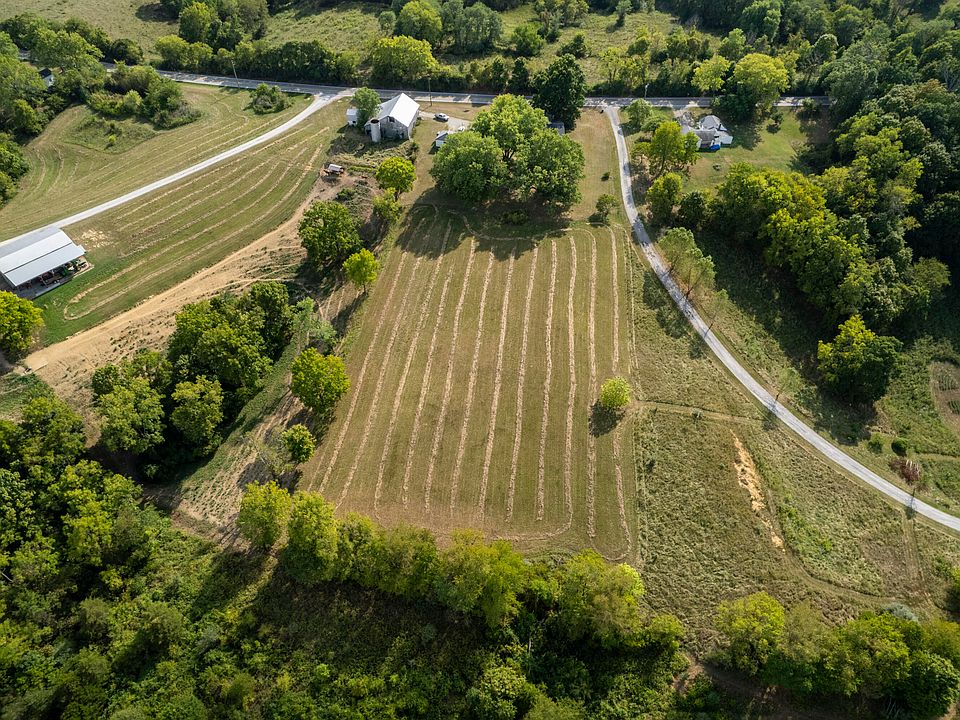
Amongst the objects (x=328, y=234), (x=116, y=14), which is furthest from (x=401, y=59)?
(x=116, y=14)

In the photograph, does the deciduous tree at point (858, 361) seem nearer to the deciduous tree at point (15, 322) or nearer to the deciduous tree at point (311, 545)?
the deciduous tree at point (311, 545)

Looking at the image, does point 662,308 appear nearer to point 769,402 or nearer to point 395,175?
point 769,402

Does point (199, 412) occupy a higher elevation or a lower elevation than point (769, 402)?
lower

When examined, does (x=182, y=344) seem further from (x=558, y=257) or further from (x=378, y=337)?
(x=558, y=257)

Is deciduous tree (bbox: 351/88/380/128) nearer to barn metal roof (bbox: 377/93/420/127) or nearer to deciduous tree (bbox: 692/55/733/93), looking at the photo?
barn metal roof (bbox: 377/93/420/127)

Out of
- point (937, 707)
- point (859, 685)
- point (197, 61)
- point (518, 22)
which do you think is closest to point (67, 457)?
point (859, 685)

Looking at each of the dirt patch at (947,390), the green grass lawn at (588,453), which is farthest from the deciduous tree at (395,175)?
the dirt patch at (947,390)
